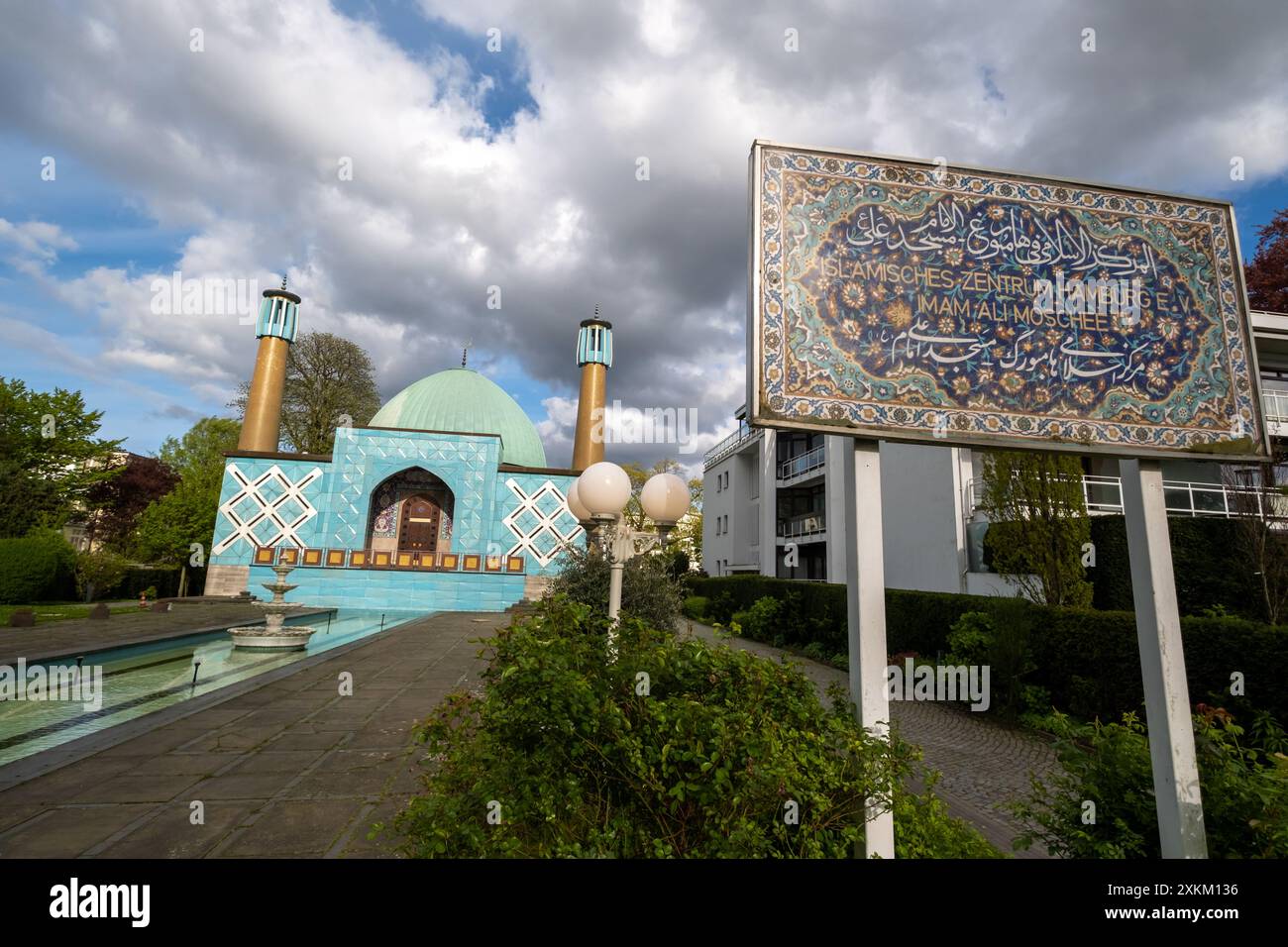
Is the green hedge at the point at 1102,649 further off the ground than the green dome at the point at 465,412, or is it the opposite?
the green dome at the point at 465,412

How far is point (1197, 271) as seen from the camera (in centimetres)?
345

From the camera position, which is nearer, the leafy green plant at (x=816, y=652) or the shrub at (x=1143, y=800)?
the shrub at (x=1143, y=800)

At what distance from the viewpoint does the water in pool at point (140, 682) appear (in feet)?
18.7

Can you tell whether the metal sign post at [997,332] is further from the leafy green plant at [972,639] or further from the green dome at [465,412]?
the green dome at [465,412]

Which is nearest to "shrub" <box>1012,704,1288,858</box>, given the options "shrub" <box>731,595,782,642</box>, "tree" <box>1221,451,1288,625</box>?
"tree" <box>1221,451,1288,625</box>

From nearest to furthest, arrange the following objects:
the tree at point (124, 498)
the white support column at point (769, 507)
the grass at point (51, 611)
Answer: the grass at point (51, 611) < the white support column at point (769, 507) < the tree at point (124, 498)

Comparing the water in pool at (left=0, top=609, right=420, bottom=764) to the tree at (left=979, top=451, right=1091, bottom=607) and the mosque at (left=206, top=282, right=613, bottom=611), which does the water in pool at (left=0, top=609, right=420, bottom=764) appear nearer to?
the mosque at (left=206, top=282, right=613, bottom=611)

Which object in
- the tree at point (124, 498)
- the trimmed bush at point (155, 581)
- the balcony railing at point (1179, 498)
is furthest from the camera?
the tree at point (124, 498)

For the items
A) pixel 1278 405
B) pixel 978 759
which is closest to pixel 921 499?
pixel 1278 405

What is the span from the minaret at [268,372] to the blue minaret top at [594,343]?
1349 cm

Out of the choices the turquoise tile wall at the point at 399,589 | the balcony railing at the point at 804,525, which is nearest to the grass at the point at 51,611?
the turquoise tile wall at the point at 399,589

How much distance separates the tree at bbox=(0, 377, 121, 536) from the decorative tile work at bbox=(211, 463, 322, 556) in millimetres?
5946
